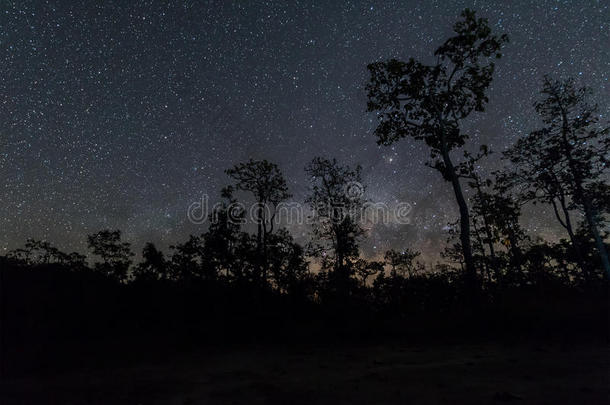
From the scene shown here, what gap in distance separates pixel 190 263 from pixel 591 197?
40.5 m

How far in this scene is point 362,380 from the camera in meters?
5.77

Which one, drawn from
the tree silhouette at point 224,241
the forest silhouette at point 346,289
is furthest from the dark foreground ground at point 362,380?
the tree silhouette at point 224,241

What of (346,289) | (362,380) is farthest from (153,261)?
(362,380)

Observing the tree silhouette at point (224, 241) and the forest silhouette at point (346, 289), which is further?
the tree silhouette at point (224, 241)

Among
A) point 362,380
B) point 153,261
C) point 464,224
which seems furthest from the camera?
point 153,261

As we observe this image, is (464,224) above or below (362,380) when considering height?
above

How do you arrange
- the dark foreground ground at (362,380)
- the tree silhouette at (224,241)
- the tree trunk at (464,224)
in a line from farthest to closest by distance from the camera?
the tree silhouette at (224,241) < the tree trunk at (464,224) < the dark foreground ground at (362,380)

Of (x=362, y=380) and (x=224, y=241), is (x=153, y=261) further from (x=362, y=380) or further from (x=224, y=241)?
(x=362, y=380)

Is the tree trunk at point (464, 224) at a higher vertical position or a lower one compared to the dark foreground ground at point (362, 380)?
higher

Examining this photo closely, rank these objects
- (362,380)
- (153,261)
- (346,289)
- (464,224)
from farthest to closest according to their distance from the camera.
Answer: (153,261), (346,289), (464,224), (362,380)

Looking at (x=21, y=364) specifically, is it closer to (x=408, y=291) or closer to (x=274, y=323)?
(x=274, y=323)

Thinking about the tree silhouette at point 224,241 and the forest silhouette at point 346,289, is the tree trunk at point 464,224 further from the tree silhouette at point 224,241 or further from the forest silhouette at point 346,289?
the tree silhouette at point 224,241

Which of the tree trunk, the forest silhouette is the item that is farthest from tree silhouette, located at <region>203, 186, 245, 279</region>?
the tree trunk

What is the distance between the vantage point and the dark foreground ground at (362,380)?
4.50 metres
